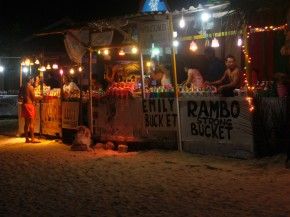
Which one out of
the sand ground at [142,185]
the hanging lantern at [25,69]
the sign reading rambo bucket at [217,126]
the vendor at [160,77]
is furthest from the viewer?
the hanging lantern at [25,69]

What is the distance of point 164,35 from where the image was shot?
503 inches

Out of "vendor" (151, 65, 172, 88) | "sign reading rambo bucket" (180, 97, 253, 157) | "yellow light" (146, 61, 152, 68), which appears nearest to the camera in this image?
"sign reading rambo bucket" (180, 97, 253, 157)

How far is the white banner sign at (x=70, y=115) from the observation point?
15.4m

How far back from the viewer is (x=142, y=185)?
366 inches

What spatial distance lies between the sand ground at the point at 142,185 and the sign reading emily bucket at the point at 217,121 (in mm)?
520

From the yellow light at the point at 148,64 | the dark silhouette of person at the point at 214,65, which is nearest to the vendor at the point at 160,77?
the dark silhouette of person at the point at 214,65

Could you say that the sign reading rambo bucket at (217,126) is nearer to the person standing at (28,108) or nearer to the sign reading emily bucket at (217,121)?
the sign reading emily bucket at (217,121)

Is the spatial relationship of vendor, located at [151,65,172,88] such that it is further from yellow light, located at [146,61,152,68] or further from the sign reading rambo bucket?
the sign reading rambo bucket

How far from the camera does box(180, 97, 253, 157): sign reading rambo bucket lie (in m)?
11.4

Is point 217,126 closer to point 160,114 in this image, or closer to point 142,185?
point 160,114

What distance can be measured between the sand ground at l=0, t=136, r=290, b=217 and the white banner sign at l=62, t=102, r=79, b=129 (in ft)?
7.57

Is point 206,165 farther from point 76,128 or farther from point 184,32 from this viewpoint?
point 184,32

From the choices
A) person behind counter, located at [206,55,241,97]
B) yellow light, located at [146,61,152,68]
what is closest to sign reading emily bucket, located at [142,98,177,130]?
person behind counter, located at [206,55,241,97]

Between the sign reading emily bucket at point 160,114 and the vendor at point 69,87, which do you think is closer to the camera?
the sign reading emily bucket at point 160,114
